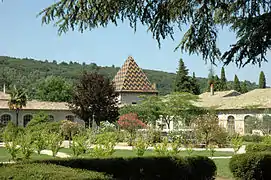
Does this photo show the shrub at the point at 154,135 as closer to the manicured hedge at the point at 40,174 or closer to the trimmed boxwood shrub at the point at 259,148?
the trimmed boxwood shrub at the point at 259,148

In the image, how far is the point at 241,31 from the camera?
5.31 metres

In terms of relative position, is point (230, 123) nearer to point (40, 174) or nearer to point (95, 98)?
point (95, 98)

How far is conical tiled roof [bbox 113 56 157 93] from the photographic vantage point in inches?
1446

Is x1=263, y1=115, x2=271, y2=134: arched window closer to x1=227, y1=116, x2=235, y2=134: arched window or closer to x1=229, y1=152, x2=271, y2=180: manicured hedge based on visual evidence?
x1=227, y1=116, x2=235, y2=134: arched window

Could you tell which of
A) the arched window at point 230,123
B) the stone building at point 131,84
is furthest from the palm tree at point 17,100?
the arched window at point 230,123

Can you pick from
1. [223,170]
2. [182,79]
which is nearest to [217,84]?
[182,79]

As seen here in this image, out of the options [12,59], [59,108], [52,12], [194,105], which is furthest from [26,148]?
[12,59]

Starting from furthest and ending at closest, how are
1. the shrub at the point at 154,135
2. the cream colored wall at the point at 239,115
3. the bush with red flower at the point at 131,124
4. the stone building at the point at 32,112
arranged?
the stone building at the point at 32,112 < the cream colored wall at the point at 239,115 < the bush with red flower at the point at 131,124 < the shrub at the point at 154,135

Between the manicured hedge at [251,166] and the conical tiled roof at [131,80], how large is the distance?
27.8 metres

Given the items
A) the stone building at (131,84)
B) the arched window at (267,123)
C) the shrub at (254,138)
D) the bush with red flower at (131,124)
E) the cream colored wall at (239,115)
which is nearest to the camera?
the bush with red flower at (131,124)

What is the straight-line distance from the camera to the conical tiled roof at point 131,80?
1446 inches

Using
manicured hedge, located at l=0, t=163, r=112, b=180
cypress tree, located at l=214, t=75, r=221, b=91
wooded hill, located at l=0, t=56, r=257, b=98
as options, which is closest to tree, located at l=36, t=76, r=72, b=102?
wooded hill, located at l=0, t=56, r=257, b=98

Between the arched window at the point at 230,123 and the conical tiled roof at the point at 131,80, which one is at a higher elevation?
the conical tiled roof at the point at 131,80

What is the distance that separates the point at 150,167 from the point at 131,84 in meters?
29.3
